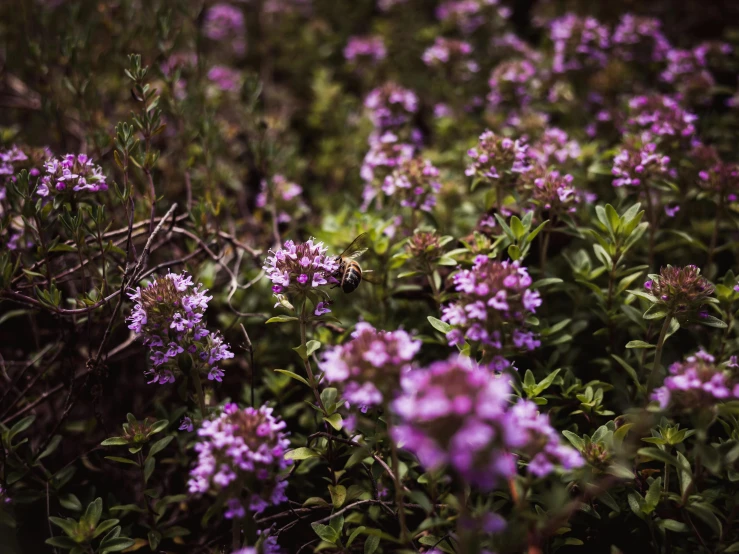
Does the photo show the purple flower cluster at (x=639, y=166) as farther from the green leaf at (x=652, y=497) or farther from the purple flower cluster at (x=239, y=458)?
the purple flower cluster at (x=239, y=458)

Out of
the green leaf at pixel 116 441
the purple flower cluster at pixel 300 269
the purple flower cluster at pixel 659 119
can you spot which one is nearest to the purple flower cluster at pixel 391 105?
the purple flower cluster at pixel 659 119

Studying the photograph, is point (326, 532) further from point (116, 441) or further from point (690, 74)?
point (690, 74)

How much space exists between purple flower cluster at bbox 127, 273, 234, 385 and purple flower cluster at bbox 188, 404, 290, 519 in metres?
0.44

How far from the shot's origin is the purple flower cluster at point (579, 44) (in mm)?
4473

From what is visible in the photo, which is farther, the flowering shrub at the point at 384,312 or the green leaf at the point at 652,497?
the green leaf at the point at 652,497

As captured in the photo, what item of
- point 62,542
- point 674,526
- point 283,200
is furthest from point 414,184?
point 62,542

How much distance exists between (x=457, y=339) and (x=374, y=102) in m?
2.59

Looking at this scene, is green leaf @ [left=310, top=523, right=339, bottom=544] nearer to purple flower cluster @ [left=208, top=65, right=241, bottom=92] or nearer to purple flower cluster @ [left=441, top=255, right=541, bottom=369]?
purple flower cluster @ [left=441, top=255, right=541, bottom=369]

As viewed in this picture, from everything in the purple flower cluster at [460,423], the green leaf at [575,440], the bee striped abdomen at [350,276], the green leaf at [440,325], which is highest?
the purple flower cluster at [460,423]

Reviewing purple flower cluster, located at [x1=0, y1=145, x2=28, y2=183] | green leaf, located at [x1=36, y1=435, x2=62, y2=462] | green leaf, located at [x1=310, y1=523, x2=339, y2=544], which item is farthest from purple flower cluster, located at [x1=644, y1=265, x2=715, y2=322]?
purple flower cluster, located at [x1=0, y1=145, x2=28, y2=183]

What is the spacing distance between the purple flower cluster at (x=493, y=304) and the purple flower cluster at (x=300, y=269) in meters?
0.63

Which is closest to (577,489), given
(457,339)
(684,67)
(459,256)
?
(457,339)

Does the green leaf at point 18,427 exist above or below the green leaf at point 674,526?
below

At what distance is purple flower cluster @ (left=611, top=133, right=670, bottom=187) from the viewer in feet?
10.1
